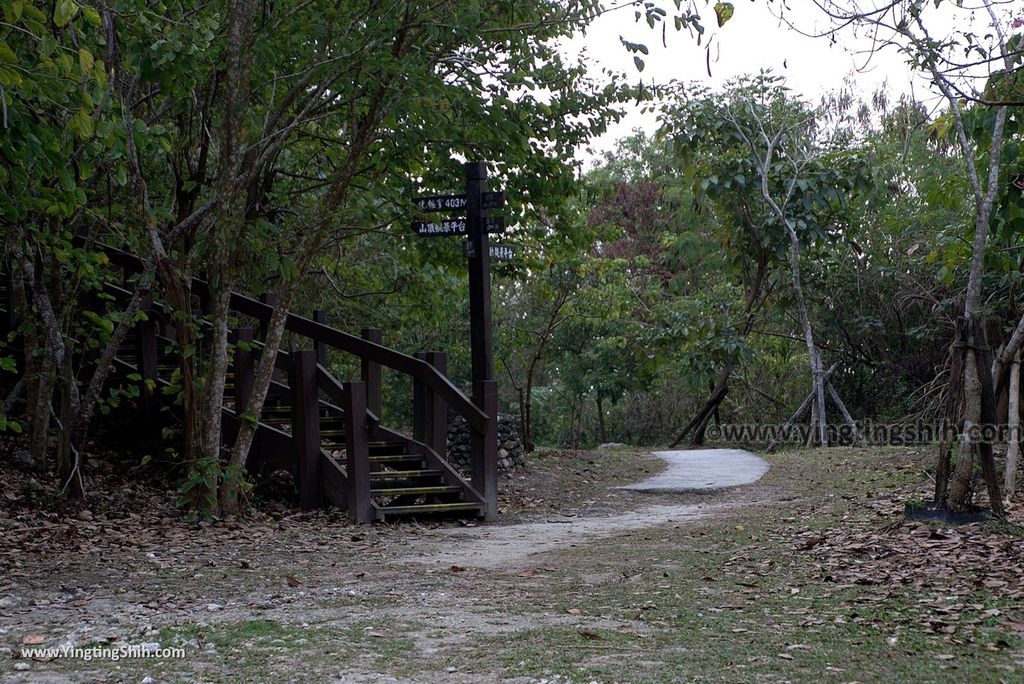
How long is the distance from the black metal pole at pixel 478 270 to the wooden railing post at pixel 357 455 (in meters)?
1.80

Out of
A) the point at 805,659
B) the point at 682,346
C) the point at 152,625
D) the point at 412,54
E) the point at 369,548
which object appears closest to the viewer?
the point at 805,659

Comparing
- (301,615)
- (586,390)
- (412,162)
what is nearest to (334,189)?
(412,162)

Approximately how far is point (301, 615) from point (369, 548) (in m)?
2.64

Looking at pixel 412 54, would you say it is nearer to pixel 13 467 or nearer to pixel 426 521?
pixel 426 521

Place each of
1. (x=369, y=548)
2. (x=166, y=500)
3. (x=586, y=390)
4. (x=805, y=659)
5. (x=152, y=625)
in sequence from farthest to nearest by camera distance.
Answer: (x=586, y=390) < (x=166, y=500) < (x=369, y=548) < (x=152, y=625) < (x=805, y=659)

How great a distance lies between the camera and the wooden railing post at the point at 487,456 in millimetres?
10344

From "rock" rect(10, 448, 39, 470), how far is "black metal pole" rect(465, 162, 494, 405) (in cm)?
438

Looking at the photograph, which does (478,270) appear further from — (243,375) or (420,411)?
(243,375)

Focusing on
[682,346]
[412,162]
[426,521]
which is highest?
[412,162]

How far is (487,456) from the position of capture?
1041 centimetres

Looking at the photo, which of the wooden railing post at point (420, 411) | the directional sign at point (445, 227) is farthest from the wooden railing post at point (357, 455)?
the directional sign at point (445, 227)

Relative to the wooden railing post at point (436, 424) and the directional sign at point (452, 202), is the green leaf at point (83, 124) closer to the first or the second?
the wooden railing post at point (436, 424)

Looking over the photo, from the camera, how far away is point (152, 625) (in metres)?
5.45

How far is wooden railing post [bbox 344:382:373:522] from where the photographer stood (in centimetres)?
980
